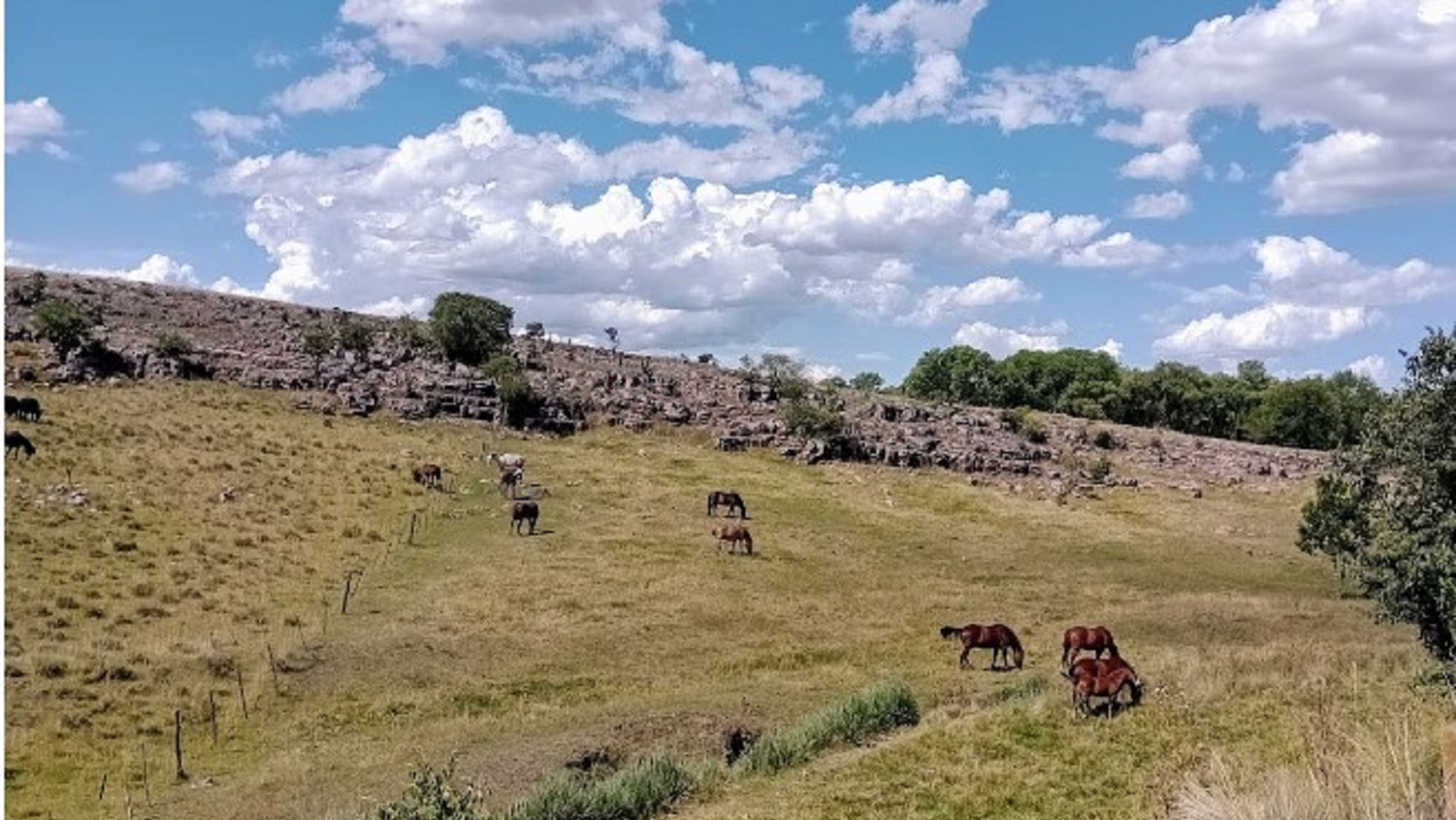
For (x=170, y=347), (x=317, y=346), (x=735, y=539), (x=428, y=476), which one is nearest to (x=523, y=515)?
(x=735, y=539)

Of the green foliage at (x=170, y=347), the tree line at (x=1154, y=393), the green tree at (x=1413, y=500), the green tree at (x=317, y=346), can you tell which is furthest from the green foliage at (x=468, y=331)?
the green tree at (x=1413, y=500)

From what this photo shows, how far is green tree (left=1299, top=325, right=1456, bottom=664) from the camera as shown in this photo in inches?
717

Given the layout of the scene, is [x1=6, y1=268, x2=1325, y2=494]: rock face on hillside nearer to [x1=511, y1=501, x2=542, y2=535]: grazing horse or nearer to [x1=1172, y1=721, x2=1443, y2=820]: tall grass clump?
[x1=511, y1=501, x2=542, y2=535]: grazing horse

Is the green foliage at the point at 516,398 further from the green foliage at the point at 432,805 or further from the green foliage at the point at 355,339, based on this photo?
the green foliage at the point at 432,805

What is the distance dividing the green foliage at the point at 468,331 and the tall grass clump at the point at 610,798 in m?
84.6

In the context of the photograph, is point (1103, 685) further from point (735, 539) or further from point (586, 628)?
point (735, 539)

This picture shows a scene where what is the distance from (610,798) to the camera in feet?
57.1

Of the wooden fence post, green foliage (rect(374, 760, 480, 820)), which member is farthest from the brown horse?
the wooden fence post

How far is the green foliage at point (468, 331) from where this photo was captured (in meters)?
102

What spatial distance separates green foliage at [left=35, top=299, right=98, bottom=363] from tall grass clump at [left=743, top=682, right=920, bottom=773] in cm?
7220

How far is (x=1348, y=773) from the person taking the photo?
712cm

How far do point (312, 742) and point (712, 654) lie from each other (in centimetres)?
1297

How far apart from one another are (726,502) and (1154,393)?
91.7 metres

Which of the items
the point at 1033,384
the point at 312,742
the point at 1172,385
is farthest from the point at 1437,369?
the point at 1033,384
